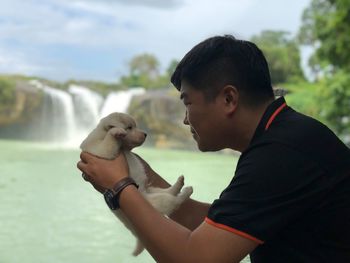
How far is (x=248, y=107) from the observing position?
1.52 metres

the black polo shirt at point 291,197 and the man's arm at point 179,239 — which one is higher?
the black polo shirt at point 291,197

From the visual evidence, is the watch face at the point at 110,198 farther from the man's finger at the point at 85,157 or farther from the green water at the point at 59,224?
the green water at the point at 59,224

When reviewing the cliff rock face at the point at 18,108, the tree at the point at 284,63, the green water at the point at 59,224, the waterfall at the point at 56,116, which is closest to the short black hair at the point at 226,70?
the green water at the point at 59,224

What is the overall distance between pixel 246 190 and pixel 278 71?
1273 inches

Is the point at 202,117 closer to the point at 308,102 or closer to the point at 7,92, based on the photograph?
the point at 308,102

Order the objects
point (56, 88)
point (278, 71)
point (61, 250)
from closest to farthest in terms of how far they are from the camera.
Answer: point (61, 250) → point (56, 88) → point (278, 71)

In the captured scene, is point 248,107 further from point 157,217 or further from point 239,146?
point 157,217

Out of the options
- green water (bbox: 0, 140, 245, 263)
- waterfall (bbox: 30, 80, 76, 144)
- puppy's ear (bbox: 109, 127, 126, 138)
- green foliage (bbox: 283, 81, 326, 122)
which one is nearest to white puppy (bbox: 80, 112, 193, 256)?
puppy's ear (bbox: 109, 127, 126, 138)

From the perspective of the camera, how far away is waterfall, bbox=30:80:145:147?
2277 cm

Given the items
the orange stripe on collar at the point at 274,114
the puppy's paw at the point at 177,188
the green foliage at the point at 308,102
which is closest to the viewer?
the orange stripe on collar at the point at 274,114

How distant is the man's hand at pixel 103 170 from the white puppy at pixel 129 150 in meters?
0.04

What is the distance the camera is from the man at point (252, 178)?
1325 millimetres

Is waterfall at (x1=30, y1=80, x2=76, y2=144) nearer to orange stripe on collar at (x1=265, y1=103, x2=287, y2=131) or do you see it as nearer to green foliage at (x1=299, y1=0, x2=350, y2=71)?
green foliage at (x1=299, y1=0, x2=350, y2=71)

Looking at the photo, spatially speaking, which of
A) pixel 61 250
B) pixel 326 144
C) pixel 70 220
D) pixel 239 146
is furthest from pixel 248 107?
pixel 70 220
